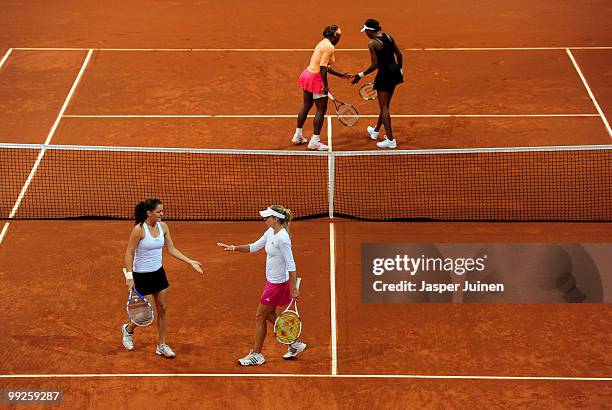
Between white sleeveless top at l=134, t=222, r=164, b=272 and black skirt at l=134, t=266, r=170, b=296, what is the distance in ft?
0.16

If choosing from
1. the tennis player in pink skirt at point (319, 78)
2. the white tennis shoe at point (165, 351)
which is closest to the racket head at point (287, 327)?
the white tennis shoe at point (165, 351)

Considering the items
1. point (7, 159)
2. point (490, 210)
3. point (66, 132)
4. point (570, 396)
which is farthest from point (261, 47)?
point (570, 396)

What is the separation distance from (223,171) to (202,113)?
2482 millimetres

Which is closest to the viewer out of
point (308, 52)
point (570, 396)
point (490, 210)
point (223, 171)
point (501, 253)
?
point (570, 396)

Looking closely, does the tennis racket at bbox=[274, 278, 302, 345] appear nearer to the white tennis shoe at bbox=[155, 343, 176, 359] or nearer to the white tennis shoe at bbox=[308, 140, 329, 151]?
the white tennis shoe at bbox=[155, 343, 176, 359]

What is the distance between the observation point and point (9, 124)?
17.5 meters

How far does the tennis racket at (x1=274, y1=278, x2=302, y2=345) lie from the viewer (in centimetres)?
1068

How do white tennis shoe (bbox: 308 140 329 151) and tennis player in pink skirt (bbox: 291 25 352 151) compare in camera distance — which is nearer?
tennis player in pink skirt (bbox: 291 25 352 151)

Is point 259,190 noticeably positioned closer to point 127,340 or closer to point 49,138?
point 49,138

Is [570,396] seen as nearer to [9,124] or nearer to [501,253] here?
[501,253]

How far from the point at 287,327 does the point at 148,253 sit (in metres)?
1.59

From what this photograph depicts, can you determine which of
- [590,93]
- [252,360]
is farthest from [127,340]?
[590,93]

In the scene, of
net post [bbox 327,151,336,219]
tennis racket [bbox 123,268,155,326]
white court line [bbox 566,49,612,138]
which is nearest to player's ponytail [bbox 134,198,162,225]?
tennis racket [bbox 123,268,155,326]

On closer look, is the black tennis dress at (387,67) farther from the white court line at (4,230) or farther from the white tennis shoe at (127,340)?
the white tennis shoe at (127,340)
